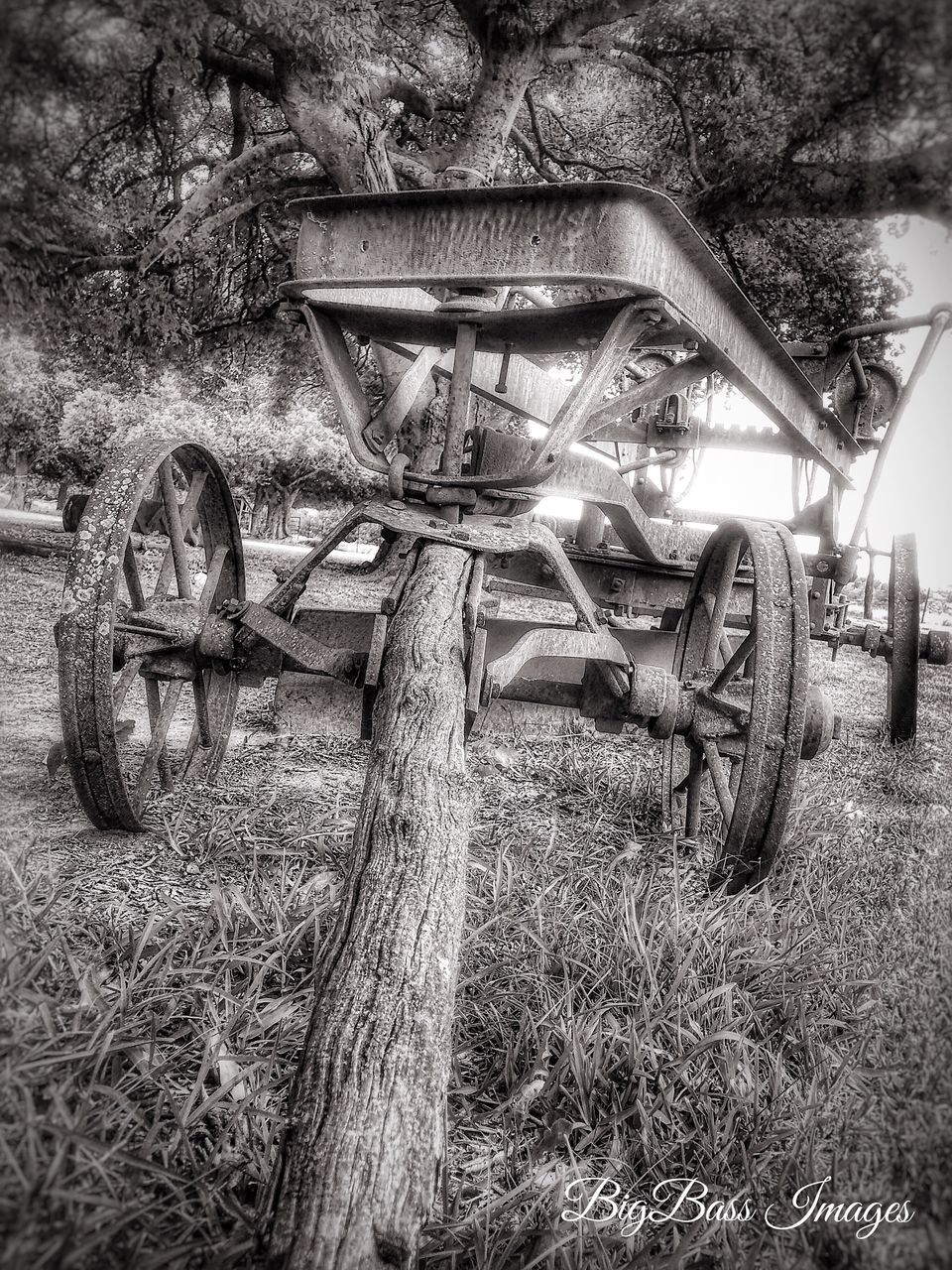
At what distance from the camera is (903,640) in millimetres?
4320

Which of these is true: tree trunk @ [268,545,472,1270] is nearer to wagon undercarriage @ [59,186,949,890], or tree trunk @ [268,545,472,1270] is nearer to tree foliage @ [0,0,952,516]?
wagon undercarriage @ [59,186,949,890]

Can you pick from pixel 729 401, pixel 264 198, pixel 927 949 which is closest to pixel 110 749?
pixel 927 949

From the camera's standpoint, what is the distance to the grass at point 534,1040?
0.78m

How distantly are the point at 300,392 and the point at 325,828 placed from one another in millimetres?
7335

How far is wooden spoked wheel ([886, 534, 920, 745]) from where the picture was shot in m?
4.32

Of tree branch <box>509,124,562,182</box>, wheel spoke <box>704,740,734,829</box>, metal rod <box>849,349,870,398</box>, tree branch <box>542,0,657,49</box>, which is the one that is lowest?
wheel spoke <box>704,740,734,829</box>

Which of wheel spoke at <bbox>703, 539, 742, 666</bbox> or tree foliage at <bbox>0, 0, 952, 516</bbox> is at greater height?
tree foliage at <bbox>0, 0, 952, 516</bbox>

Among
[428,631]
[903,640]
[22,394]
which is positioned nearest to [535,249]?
[428,631]

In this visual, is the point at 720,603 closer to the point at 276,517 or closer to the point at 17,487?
the point at 17,487

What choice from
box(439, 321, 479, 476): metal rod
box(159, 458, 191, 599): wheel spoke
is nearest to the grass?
box(159, 458, 191, 599): wheel spoke

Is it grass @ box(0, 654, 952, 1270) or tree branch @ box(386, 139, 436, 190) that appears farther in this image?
tree branch @ box(386, 139, 436, 190)

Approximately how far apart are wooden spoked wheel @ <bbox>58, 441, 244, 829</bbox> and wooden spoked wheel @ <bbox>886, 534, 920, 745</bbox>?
11.6ft

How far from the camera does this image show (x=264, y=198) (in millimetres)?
4816

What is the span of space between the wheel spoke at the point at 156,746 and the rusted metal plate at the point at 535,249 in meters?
1.81
